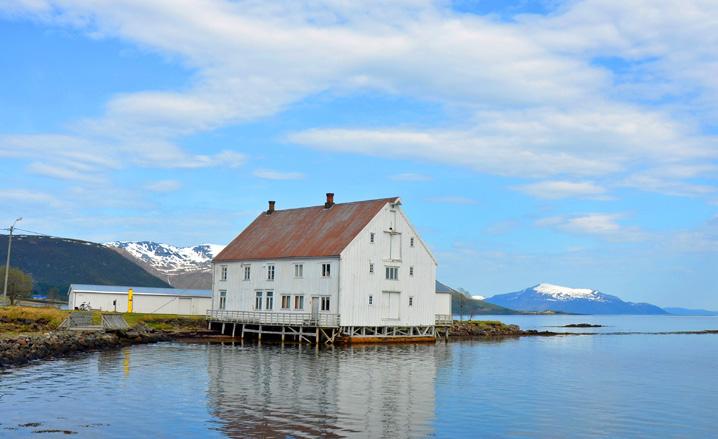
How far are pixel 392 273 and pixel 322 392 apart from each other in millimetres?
34676

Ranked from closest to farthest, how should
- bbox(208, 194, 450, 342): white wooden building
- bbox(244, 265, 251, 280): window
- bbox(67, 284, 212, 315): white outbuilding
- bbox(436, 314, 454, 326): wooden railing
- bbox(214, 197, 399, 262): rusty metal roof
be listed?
bbox(208, 194, 450, 342): white wooden building → bbox(214, 197, 399, 262): rusty metal roof → bbox(244, 265, 251, 280): window → bbox(436, 314, 454, 326): wooden railing → bbox(67, 284, 212, 315): white outbuilding

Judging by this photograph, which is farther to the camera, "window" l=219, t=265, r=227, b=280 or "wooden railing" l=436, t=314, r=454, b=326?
"window" l=219, t=265, r=227, b=280

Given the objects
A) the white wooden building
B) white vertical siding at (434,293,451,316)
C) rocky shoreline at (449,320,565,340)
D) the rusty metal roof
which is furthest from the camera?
rocky shoreline at (449,320,565,340)

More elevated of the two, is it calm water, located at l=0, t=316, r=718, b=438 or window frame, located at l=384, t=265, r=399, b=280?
window frame, located at l=384, t=265, r=399, b=280

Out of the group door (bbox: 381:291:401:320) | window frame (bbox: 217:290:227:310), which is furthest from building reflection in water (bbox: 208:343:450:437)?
window frame (bbox: 217:290:227:310)

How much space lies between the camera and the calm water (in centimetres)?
2728

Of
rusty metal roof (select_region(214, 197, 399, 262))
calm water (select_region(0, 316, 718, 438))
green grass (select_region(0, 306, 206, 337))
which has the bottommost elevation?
calm water (select_region(0, 316, 718, 438))

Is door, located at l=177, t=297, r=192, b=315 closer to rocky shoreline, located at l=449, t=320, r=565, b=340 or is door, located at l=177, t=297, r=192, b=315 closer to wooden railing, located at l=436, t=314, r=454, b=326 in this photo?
wooden railing, located at l=436, t=314, r=454, b=326

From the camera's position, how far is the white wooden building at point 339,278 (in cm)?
6694

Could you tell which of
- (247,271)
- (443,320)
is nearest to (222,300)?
(247,271)

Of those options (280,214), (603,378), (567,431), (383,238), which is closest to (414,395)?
(567,431)

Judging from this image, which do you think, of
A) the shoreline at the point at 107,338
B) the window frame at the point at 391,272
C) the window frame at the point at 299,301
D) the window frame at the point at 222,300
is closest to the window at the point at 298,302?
the window frame at the point at 299,301

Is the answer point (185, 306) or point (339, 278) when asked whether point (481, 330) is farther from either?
point (339, 278)

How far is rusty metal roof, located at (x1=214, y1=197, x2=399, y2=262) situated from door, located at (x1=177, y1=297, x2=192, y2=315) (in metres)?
9.24
